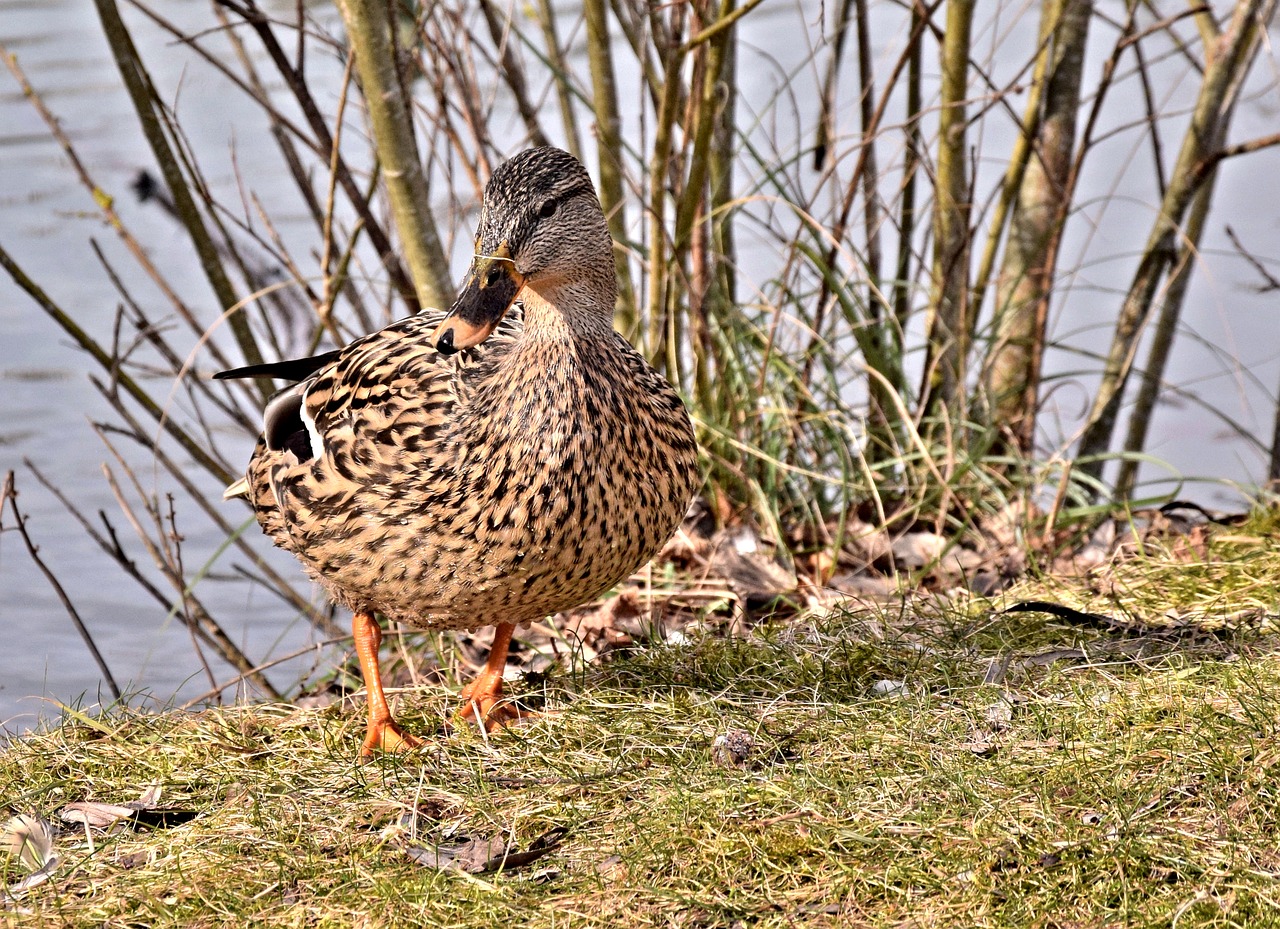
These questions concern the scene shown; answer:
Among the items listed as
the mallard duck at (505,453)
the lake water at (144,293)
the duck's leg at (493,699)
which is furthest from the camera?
the lake water at (144,293)

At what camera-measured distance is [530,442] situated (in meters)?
3.07

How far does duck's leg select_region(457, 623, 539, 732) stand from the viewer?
337 centimetres

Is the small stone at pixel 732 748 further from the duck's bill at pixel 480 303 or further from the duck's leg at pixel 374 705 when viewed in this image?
the duck's bill at pixel 480 303

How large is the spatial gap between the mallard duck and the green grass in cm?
33

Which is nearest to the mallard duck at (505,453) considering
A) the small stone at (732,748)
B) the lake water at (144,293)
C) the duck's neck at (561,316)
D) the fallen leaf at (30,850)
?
the duck's neck at (561,316)

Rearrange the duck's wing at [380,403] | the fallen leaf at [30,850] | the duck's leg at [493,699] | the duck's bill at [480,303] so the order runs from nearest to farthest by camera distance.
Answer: the fallen leaf at [30,850] → the duck's bill at [480,303] → the duck's wing at [380,403] → the duck's leg at [493,699]

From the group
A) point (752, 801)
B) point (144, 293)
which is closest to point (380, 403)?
point (752, 801)

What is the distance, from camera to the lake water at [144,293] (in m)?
5.18

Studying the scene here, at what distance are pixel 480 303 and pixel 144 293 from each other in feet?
14.1

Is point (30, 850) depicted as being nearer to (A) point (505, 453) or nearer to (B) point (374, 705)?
(B) point (374, 705)

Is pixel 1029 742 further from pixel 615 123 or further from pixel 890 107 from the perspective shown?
pixel 890 107

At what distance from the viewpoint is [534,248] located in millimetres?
3016

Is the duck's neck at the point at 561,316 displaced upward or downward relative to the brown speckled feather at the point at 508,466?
upward

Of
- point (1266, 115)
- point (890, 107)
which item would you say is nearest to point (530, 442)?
point (890, 107)
